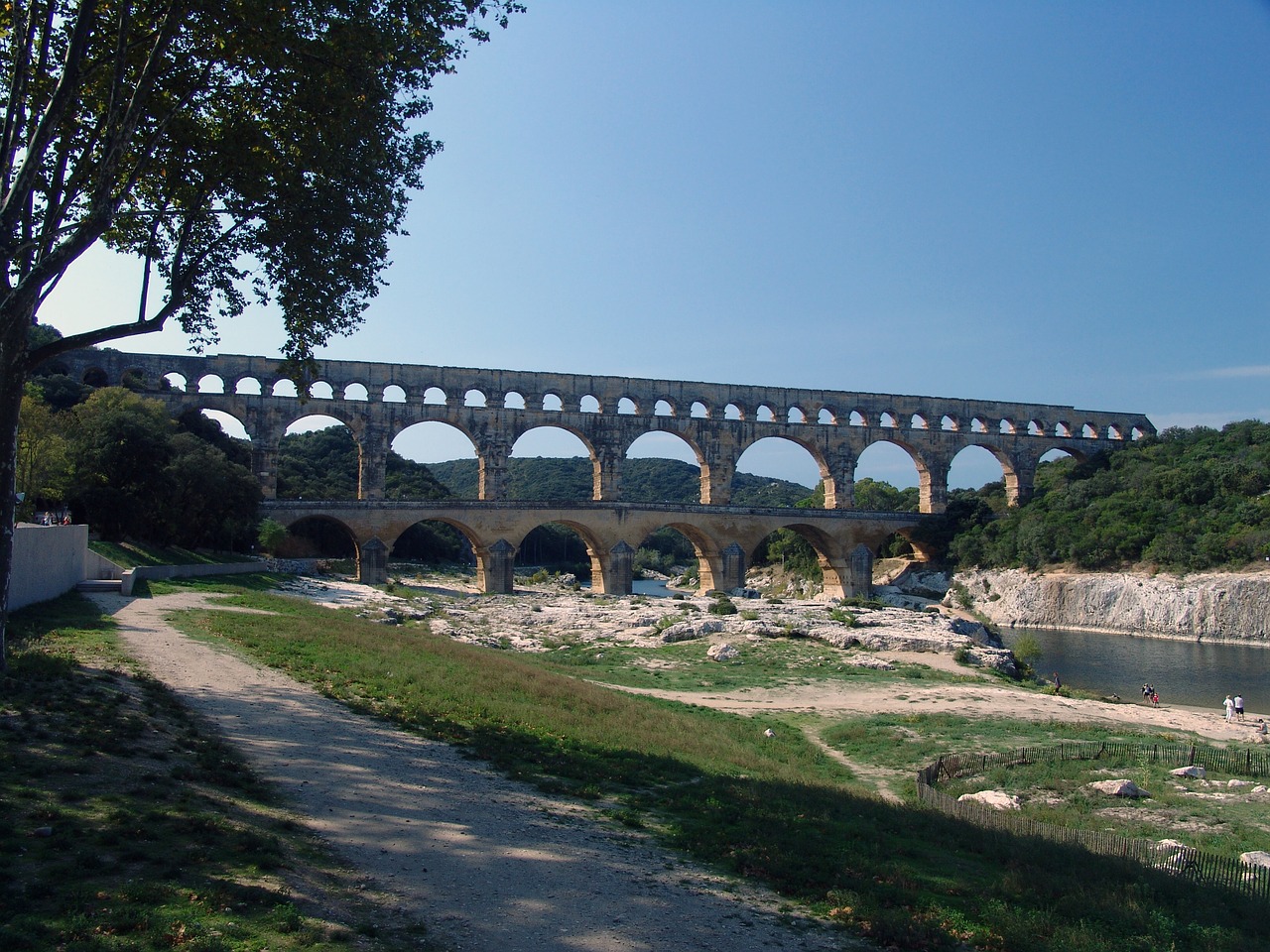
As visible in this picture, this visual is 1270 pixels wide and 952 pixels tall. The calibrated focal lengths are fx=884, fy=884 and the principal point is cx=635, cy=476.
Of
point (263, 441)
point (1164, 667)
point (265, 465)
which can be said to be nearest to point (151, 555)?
point (265, 465)

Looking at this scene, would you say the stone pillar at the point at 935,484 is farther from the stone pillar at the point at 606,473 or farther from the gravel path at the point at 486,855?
the gravel path at the point at 486,855

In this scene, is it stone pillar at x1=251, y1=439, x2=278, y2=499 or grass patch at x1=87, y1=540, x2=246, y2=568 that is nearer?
grass patch at x1=87, y1=540, x2=246, y2=568

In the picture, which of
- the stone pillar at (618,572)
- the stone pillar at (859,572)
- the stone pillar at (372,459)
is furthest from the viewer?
the stone pillar at (859,572)

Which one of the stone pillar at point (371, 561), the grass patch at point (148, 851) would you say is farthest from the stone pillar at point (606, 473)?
the grass patch at point (148, 851)

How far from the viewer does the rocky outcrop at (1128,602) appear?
128 feet

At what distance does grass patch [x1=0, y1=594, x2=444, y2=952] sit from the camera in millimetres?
4551

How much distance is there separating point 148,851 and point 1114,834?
31.4 ft

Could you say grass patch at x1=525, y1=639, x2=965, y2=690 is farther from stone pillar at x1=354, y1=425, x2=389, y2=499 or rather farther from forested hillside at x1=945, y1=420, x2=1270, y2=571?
forested hillside at x1=945, y1=420, x2=1270, y2=571

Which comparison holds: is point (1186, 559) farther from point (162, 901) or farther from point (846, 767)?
point (162, 901)

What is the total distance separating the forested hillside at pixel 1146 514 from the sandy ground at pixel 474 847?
142 ft

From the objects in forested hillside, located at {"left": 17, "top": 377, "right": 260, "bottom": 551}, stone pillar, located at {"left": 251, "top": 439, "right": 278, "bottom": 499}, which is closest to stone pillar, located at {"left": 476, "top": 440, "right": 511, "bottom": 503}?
stone pillar, located at {"left": 251, "top": 439, "right": 278, "bottom": 499}

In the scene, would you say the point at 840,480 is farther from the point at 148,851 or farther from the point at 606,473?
the point at 148,851

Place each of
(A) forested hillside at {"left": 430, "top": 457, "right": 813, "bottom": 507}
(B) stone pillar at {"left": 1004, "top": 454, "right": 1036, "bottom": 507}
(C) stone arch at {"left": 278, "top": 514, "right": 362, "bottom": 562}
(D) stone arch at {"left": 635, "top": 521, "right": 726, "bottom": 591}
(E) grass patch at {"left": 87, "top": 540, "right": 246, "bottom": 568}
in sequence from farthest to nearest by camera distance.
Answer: (A) forested hillside at {"left": 430, "top": 457, "right": 813, "bottom": 507} → (B) stone pillar at {"left": 1004, "top": 454, "right": 1036, "bottom": 507} → (C) stone arch at {"left": 278, "top": 514, "right": 362, "bottom": 562} → (D) stone arch at {"left": 635, "top": 521, "right": 726, "bottom": 591} → (E) grass patch at {"left": 87, "top": 540, "right": 246, "bottom": 568}

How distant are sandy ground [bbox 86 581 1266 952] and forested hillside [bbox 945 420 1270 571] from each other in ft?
142
